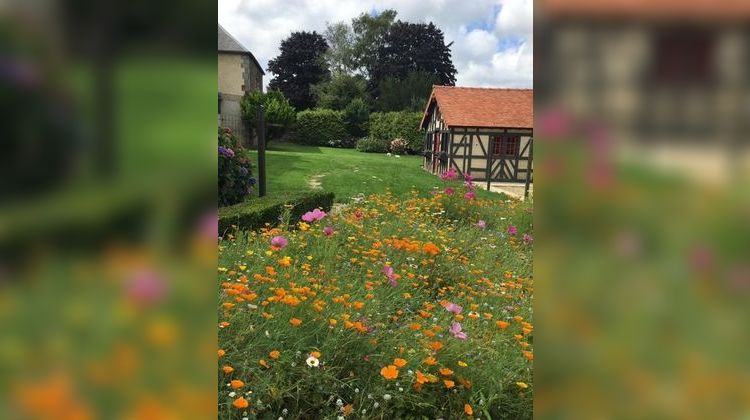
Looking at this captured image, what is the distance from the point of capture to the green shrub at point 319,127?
31.5 m

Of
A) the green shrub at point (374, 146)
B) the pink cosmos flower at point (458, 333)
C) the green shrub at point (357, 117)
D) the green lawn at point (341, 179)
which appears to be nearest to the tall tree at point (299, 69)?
the green shrub at point (357, 117)

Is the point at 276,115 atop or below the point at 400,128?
atop

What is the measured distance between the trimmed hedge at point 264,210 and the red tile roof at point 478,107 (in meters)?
11.8

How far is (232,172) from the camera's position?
23.5 ft

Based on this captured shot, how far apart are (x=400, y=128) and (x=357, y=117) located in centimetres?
401

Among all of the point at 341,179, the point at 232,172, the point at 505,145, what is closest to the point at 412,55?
the point at 505,145

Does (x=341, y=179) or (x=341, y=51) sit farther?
(x=341, y=51)

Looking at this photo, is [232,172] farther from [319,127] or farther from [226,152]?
[319,127]

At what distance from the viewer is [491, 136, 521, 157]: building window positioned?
18438 mm

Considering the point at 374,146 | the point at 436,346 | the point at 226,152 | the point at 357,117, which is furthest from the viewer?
the point at 357,117
